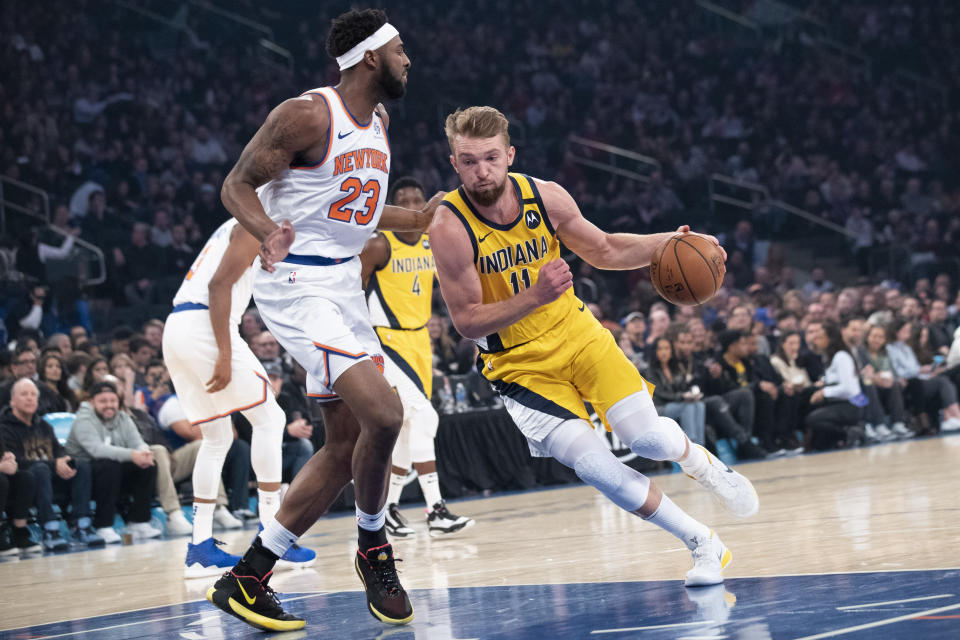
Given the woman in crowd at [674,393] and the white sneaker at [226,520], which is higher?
the woman in crowd at [674,393]

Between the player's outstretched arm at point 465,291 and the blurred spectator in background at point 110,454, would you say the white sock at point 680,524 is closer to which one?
the player's outstretched arm at point 465,291

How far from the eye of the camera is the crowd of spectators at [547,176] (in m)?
9.84

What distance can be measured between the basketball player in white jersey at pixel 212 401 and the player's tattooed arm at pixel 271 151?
190cm

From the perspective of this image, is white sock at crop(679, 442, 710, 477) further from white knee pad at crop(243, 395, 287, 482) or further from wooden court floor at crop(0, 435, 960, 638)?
white knee pad at crop(243, 395, 287, 482)

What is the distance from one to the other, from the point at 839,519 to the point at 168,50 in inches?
634

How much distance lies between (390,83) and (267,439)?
8.34 feet

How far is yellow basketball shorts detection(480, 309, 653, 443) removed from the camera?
14.9ft

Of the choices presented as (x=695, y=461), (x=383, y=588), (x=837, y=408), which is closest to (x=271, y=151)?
(x=383, y=588)

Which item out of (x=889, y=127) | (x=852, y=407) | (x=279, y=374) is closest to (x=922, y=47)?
(x=889, y=127)

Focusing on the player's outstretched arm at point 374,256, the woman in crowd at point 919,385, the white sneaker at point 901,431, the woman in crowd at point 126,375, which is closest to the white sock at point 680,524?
the player's outstretched arm at point 374,256

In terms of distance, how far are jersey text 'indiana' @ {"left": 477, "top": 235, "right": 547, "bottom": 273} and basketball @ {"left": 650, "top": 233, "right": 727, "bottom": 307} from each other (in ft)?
1.55

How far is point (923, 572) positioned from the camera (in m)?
4.18

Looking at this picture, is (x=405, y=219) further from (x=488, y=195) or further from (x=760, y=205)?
(x=760, y=205)

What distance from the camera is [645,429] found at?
4523 millimetres
